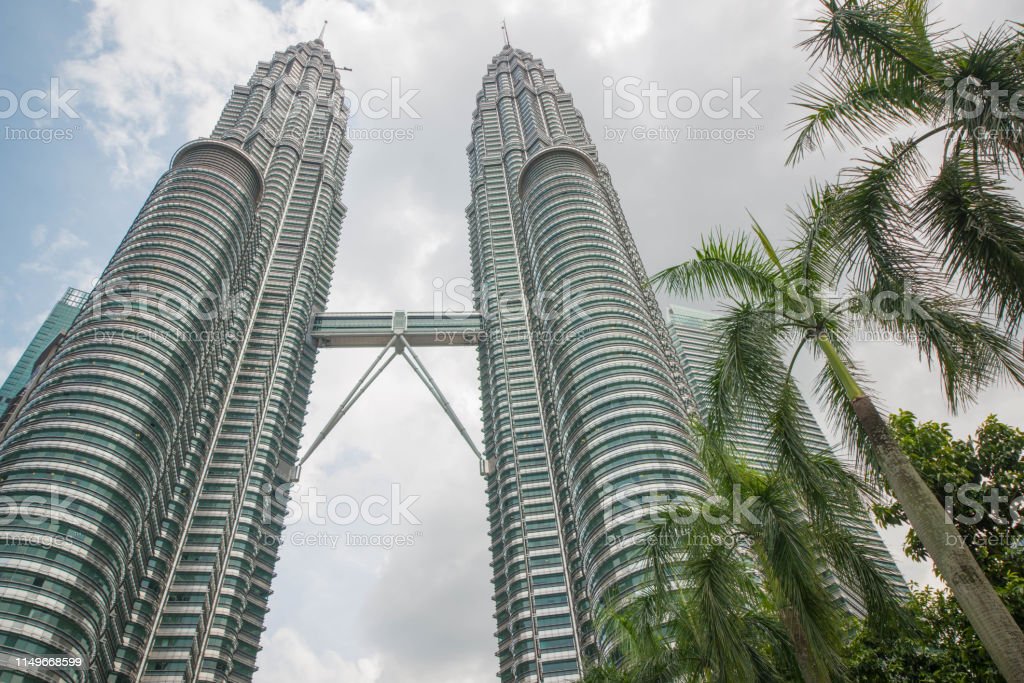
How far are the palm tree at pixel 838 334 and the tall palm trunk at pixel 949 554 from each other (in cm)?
2

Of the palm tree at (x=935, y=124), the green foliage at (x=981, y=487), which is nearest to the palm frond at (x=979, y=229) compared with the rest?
the palm tree at (x=935, y=124)

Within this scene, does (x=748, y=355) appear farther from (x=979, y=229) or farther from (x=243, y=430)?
(x=243, y=430)

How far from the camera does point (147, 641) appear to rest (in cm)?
7175

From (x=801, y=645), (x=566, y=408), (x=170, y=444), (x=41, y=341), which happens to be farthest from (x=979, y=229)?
(x=41, y=341)

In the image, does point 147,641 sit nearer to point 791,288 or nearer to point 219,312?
point 219,312

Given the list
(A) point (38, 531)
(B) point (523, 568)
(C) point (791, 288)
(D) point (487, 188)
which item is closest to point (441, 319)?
(D) point (487, 188)

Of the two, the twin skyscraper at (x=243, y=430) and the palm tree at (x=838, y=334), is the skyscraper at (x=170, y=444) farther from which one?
the palm tree at (x=838, y=334)

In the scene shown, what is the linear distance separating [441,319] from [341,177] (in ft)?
184

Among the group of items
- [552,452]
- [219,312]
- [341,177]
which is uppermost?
[341,177]

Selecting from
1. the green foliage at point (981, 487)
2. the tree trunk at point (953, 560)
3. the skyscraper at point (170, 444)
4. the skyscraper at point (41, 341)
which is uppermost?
the skyscraper at point (41, 341)

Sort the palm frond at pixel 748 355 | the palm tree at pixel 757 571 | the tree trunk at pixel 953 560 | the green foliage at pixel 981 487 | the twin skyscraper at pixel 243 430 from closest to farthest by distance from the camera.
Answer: the tree trunk at pixel 953 560 < the palm tree at pixel 757 571 < the palm frond at pixel 748 355 < the green foliage at pixel 981 487 < the twin skyscraper at pixel 243 430

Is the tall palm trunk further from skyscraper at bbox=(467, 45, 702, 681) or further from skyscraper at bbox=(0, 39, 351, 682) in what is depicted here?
skyscraper at bbox=(0, 39, 351, 682)

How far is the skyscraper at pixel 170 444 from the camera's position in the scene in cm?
5681

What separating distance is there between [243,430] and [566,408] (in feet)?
168
